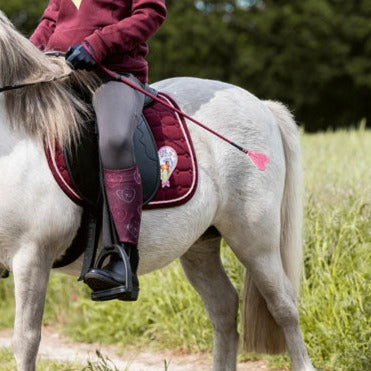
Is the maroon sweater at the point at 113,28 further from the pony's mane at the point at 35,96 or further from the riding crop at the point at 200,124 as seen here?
the pony's mane at the point at 35,96

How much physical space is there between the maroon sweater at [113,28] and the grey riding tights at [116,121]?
7.1 inches

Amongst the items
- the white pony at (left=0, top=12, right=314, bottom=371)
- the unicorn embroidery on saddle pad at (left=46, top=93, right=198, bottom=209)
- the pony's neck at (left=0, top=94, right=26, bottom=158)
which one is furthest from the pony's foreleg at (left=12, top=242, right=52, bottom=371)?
the unicorn embroidery on saddle pad at (left=46, top=93, right=198, bottom=209)

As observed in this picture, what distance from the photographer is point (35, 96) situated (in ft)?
12.5

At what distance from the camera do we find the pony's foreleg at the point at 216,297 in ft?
16.1

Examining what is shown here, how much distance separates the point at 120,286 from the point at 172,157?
791mm

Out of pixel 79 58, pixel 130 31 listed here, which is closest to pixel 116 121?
pixel 79 58

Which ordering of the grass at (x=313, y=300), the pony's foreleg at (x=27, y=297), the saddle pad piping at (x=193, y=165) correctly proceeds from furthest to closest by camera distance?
the grass at (x=313, y=300), the saddle pad piping at (x=193, y=165), the pony's foreleg at (x=27, y=297)

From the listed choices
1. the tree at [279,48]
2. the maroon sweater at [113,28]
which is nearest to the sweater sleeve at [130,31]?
the maroon sweater at [113,28]

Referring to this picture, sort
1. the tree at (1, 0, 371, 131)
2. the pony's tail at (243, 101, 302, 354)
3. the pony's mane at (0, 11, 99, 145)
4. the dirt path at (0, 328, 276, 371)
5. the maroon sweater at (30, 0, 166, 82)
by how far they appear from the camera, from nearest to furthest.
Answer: the pony's mane at (0, 11, 99, 145) → the maroon sweater at (30, 0, 166, 82) → the pony's tail at (243, 101, 302, 354) → the dirt path at (0, 328, 276, 371) → the tree at (1, 0, 371, 131)

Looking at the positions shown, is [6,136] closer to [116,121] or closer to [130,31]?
[116,121]

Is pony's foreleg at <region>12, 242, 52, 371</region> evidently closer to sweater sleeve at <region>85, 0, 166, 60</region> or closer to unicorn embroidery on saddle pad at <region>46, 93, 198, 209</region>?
unicorn embroidery on saddle pad at <region>46, 93, 198, 209</region>

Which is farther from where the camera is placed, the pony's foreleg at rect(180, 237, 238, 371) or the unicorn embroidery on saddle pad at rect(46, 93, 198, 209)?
the pony's foreleg at rect(180, 237, 238, 371)

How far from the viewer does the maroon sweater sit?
12.7 feet

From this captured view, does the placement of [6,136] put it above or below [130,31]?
below
